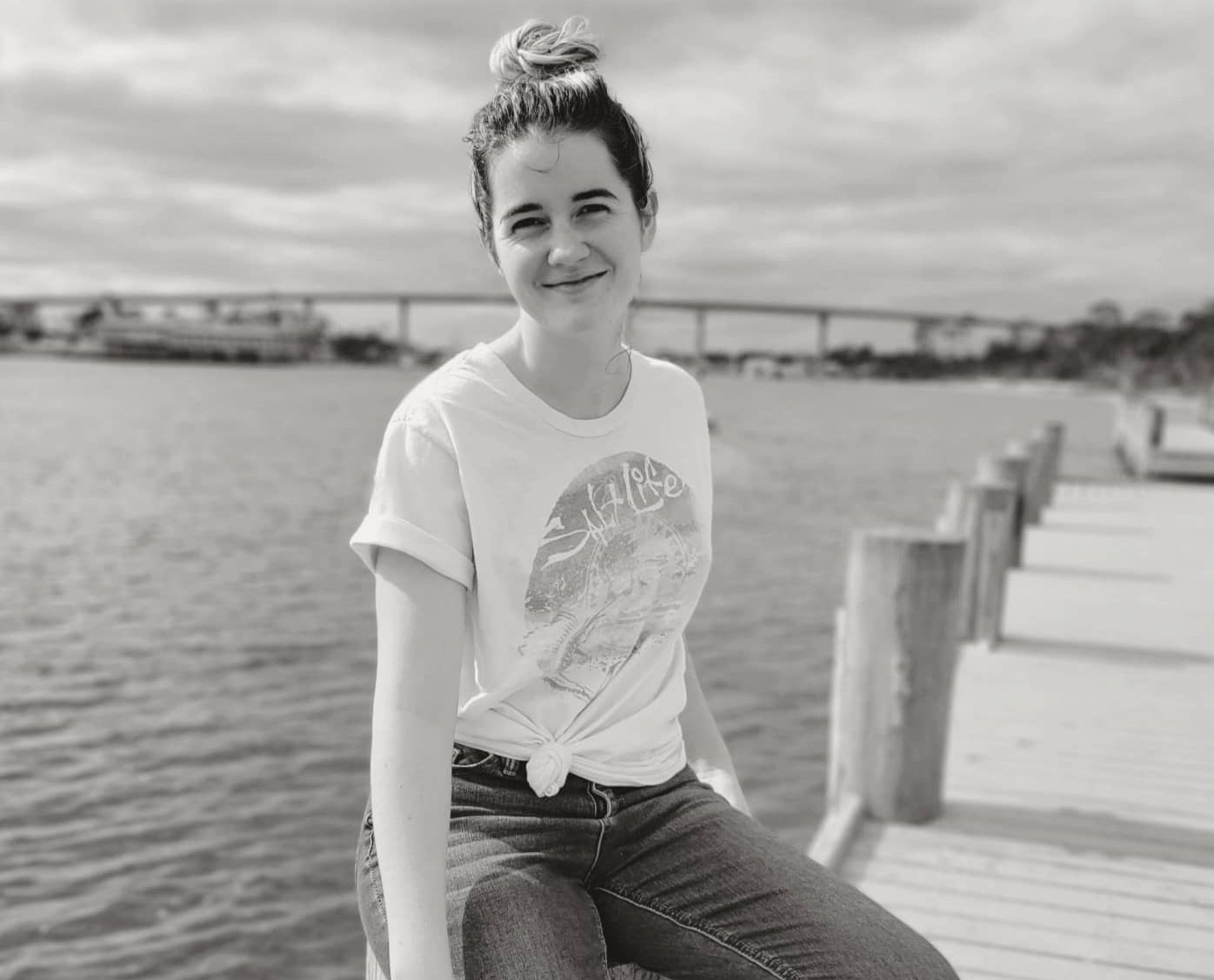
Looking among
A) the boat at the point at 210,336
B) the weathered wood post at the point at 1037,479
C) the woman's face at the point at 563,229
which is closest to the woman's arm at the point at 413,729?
the woman's face at the point at 563,229

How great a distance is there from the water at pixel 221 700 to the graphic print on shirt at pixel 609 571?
400 centimetres

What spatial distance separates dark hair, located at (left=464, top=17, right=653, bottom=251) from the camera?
1718mm

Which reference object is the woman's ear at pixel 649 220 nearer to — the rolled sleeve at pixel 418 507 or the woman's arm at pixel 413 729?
the rolled sleeve at pixel 418 507

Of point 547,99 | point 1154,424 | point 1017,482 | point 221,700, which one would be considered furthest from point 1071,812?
point 1154,424

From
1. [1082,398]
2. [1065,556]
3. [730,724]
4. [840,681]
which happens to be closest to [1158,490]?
[1065,556]

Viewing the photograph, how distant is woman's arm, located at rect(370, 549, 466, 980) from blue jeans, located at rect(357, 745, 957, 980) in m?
0.08

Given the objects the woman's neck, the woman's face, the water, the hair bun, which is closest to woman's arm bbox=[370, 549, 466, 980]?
the woman's neck

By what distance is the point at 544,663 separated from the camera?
5.81ft

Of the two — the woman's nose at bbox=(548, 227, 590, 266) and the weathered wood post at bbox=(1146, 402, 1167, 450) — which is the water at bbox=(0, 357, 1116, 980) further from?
the woman's nose at bbox=(548, 227, 590, 266)

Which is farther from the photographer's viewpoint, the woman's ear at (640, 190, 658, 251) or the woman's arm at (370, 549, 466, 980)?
the woman's ear at (640, 190, 658, 251)

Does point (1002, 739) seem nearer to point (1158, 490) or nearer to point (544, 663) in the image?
point (544, 663)

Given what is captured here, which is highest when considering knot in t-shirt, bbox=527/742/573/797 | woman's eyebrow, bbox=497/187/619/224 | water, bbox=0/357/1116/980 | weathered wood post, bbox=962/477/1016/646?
woman's eyebrow, bbox=497/187/619/224

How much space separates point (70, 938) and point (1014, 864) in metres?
4.11

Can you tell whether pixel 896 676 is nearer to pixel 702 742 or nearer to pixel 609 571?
pixel 702 742
